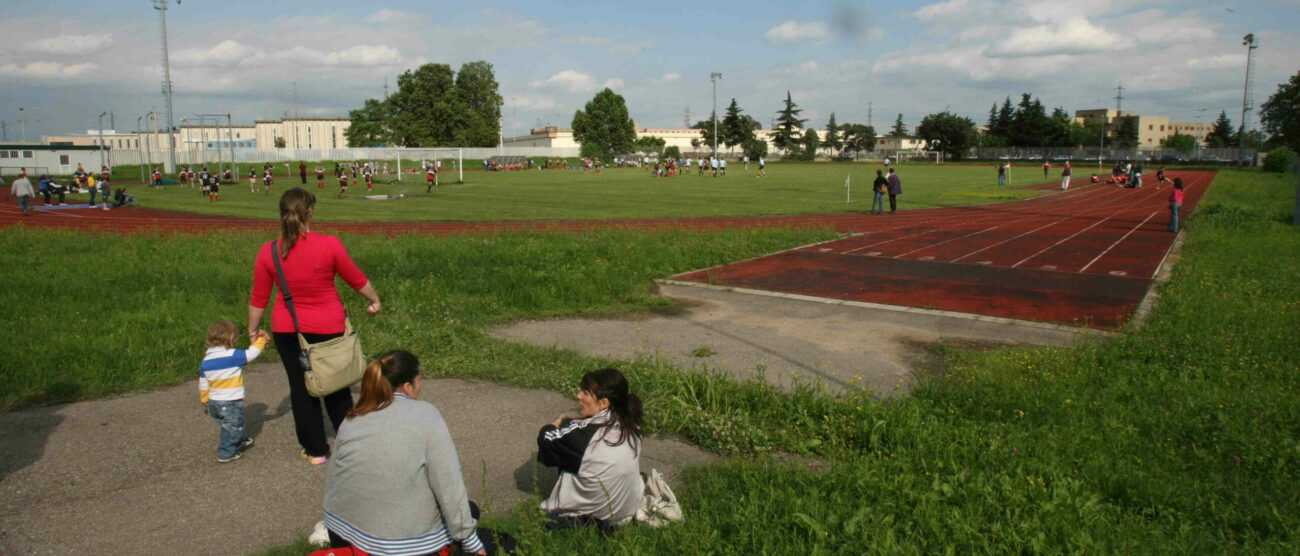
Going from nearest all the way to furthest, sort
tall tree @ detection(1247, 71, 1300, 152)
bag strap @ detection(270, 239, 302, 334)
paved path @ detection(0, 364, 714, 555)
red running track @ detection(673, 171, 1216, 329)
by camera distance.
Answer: paved path @ detection(0, 364, 714, 555)
bag strap @ detection(270, 239, 302, 334)
red running track @ detection(673, 171, 1216, 329)
tall tree @ detection(1247, 71, 1300, 152)

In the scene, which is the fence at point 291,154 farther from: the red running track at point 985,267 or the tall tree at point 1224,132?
the tall tree at point 1224,132

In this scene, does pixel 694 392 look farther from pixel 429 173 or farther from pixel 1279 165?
pixel 1279 165

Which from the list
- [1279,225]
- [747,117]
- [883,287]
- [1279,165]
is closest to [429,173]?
[883,287]

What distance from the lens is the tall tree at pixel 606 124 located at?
4783 inches

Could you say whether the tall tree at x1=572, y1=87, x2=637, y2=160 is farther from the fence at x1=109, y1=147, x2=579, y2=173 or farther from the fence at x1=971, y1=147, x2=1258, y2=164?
the fence at x1=971, y1=147, x2=1258, y2=164

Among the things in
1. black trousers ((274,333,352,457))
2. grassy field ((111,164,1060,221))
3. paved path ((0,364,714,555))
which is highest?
grassy field ((111,164,1060,221))

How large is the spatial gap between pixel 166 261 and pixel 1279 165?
86.9 meters

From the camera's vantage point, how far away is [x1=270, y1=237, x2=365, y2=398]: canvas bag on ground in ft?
16.5

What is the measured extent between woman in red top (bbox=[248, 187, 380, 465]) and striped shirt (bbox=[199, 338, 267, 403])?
1.38 feet

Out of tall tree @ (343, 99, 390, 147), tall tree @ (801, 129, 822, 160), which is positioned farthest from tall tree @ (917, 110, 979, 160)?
tall tree @ (343, 99, 390, 147)

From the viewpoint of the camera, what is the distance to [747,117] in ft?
421

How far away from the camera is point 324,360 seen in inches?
198

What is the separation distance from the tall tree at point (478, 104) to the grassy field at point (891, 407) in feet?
322

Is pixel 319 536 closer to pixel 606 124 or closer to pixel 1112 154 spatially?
pixel 1112 154
